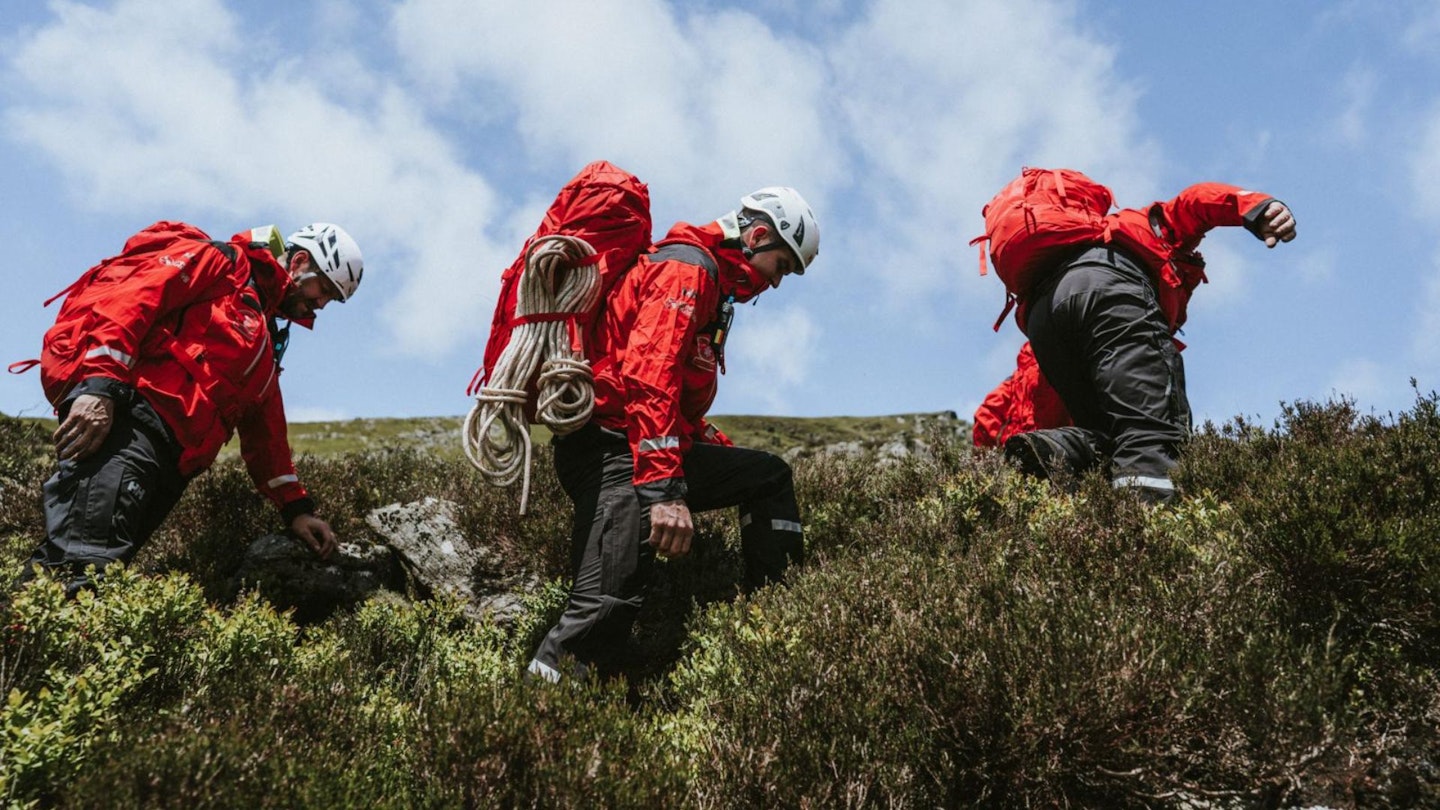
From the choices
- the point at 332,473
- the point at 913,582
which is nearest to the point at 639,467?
the point at 913,582

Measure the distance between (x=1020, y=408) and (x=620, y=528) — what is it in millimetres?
4849

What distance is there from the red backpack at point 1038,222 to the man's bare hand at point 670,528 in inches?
134

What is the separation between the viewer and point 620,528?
4.72 metres

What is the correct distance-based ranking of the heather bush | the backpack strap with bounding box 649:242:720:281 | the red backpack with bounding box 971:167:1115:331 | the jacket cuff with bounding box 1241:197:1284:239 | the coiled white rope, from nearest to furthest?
the heather bush, the coiled white rope, the backpack strap with bounding box 649:242:720:281, the jacket cuff with bounding box 1241:197:1284:239, the red backpack with bounding box 971:167:1115:331

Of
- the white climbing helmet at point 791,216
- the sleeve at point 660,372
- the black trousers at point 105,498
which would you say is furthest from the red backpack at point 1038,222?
the black trousers at point 105,498

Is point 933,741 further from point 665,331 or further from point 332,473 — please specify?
point 332,473

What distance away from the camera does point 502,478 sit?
521cm

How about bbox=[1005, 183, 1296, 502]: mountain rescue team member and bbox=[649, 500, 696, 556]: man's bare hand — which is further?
bbox=[1005, 183, 1296, 502]: mountain rescue team member

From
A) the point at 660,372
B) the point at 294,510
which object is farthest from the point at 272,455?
the point at 660,372

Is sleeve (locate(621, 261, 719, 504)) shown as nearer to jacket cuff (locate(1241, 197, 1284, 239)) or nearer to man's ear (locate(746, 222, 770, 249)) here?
man's ear (locate(746, 222, 770, 249))

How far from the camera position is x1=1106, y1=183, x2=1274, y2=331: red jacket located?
6098mm

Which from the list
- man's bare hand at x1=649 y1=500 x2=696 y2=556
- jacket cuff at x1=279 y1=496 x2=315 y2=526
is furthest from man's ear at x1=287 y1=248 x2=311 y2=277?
man's bare hand at x1=649 y1=500 x2=696 y2=556

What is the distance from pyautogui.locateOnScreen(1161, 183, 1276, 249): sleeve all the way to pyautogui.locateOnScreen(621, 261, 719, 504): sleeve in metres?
3.94

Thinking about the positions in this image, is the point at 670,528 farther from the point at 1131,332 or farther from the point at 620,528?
the point at 1131,332
